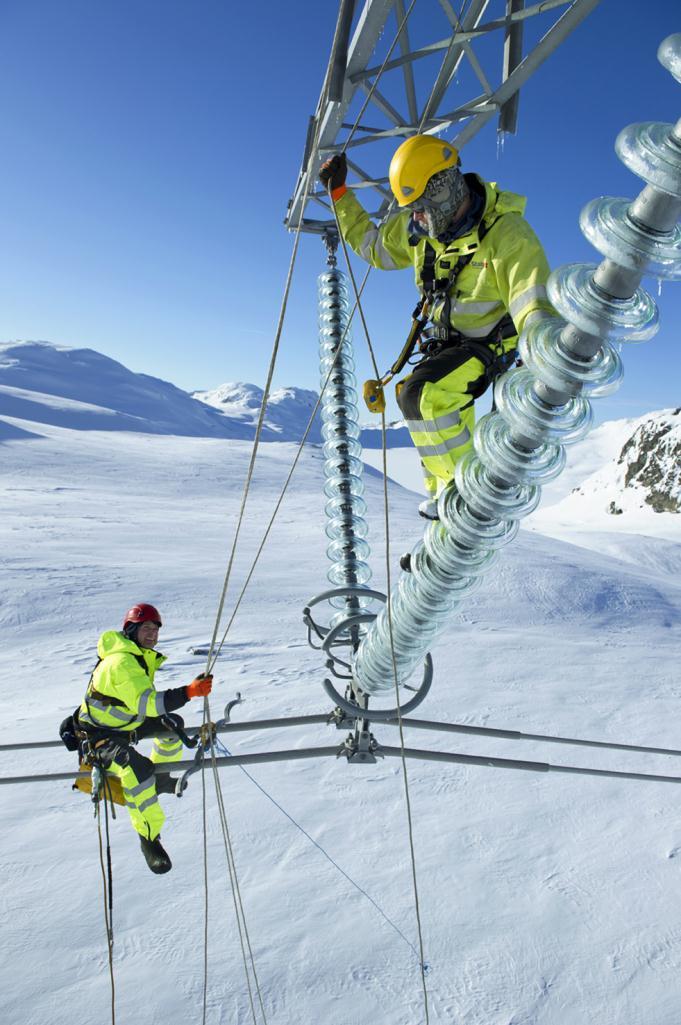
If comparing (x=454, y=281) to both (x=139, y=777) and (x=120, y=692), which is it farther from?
(x=139, y=777)

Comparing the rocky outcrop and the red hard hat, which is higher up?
the rocky outcrop

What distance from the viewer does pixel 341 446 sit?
4.36m

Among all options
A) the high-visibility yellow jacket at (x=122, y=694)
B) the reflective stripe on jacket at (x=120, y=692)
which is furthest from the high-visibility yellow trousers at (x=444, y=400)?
the reflective stripe on jacket at (x=120, y=692)

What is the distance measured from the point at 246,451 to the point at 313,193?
1359 inches

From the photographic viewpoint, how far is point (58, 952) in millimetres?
4984

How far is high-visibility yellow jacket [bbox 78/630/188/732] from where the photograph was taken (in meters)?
4.07

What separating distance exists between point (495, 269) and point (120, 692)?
3374mm

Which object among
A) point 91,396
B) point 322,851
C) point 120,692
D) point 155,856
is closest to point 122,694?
point 120,692

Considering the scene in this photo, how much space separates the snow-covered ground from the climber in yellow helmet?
415 centimetres

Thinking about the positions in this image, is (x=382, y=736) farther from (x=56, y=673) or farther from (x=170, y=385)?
(x=170, y=385)

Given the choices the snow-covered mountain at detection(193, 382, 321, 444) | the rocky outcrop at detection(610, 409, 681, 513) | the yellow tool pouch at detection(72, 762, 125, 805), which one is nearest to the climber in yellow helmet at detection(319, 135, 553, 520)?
the yellow tool pouch at detection(72, 762, 125, 805)

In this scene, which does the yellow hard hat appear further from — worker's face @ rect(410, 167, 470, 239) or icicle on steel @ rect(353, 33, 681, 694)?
icicle on steel @ rect(353, 33, 681, 694)

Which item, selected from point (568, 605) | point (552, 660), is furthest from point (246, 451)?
point (552, 660)

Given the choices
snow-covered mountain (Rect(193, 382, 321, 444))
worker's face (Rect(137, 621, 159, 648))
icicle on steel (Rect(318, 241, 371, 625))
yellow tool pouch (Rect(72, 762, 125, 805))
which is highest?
snow-covered mountain (Rect(193, 382, 321, 444))
